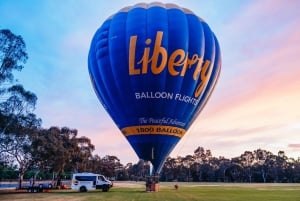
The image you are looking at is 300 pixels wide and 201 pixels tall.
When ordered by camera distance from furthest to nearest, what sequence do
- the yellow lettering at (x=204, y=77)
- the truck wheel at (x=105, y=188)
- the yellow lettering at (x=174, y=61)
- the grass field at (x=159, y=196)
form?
the truck wheel at (x=105, y=188)
the yellow lettering at (x=204, y=77)
the yellow lettering at (x=174, y=61)
the grass field at (x=159, y=196)

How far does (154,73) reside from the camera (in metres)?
29.0

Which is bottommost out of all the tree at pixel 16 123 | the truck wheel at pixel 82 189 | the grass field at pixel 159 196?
the grass field at pixel 159 196

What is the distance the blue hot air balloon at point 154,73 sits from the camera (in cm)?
2923

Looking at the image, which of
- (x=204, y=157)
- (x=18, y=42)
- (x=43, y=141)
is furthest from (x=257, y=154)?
(x=18, y=42)

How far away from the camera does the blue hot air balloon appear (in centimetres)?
2923

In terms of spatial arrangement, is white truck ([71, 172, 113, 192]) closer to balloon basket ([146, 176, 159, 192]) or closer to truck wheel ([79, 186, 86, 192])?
truck wheel ([79, 186, 86, 192])

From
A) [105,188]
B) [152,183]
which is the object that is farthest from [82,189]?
[152,183]

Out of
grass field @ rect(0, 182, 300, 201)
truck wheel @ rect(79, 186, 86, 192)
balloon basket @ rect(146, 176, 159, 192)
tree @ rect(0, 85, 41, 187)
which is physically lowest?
grass field @ rect(0, 182, 300, 201)

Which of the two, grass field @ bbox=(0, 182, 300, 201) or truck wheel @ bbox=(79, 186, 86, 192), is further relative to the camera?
truck wheel @ bbox=(79, 186, 86, 192)

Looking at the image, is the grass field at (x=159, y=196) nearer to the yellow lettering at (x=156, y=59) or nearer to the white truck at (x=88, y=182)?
the white truck at (x=88, y=182)

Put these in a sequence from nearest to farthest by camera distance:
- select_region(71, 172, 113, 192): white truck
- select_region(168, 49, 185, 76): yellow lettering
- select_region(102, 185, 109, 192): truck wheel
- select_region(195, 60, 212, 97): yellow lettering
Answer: select_region(168, 49, 185, 76): yellow lettering
select_region(195, 60, 212, 97): yellow lettering
select_region(102, 185, 109, 192): truck wheel
select_region(71, 172, 113, 192): white truck

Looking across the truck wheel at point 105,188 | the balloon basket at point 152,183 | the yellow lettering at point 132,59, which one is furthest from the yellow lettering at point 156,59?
the truck wheel at point 105,188

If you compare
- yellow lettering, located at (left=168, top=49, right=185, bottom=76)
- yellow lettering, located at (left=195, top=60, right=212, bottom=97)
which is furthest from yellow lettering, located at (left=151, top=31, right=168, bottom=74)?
yellow lettering, located at (left=195, top=60, right=212, bottom=97)

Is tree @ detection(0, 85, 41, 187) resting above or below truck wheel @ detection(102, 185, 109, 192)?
above
